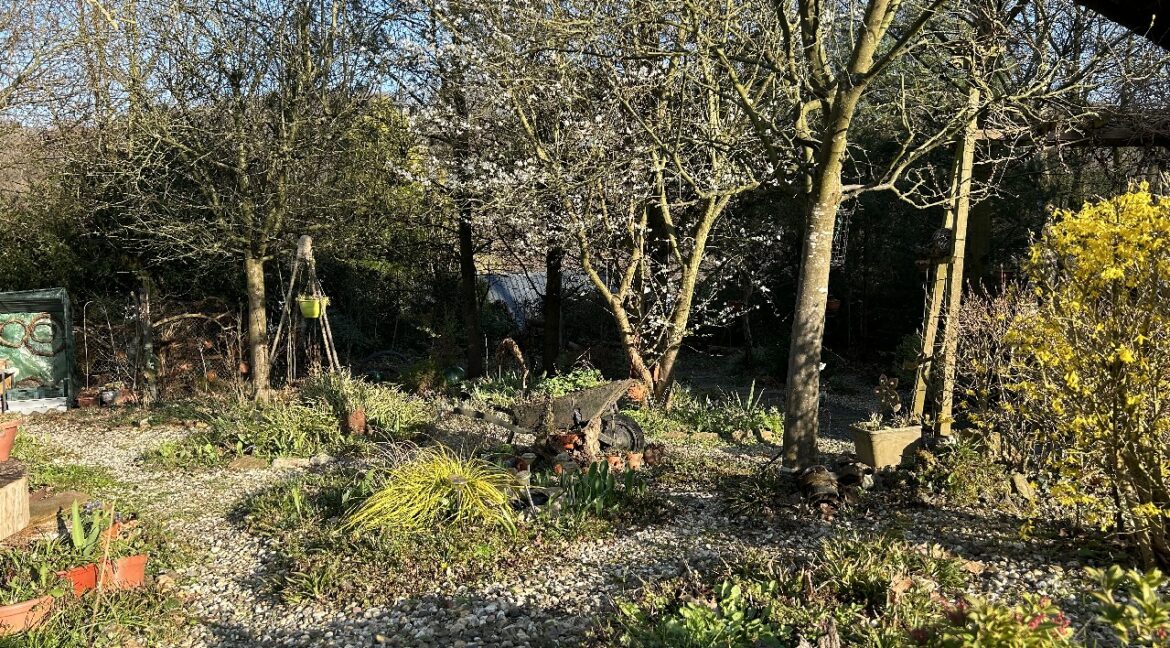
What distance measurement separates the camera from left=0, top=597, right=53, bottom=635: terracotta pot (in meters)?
3.18

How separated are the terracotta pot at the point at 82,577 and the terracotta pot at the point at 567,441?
3.11 metres

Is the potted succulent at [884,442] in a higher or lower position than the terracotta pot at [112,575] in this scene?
higher

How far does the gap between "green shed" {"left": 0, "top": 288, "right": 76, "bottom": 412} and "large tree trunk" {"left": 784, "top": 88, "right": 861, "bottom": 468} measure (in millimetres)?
8608

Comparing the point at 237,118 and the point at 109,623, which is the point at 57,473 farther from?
the point at 237,118

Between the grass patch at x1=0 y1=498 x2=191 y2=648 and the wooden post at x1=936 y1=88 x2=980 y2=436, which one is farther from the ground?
the wooden post at x1=936 y1=88 x2=980 y2=436

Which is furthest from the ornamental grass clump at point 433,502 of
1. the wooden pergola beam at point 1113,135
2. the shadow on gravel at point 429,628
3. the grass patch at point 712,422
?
the wooden pergola beam at point 1113,135

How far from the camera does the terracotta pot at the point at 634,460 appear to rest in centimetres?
598

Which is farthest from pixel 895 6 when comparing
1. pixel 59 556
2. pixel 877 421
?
pixel 59 556

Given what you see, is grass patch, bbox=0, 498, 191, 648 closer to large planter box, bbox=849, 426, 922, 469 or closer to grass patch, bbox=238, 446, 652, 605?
grass patch, bbox=238, 446, 652, 605

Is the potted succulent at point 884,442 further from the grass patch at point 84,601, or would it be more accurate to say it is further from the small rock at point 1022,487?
the grass patch at point 84,601

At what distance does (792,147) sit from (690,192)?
3.48 metres

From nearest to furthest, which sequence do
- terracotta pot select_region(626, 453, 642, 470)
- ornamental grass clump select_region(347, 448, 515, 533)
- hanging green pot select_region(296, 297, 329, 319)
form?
ornamental grass clump select_region(347, 448, 515, 533) < terracotta pot select_region(626, 453, 642, 470) < hanging green pot select_region(296, 297, 329, 319)

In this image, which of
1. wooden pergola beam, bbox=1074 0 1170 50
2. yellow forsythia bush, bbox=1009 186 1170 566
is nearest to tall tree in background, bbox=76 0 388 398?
yellow forsythia bush, bbox=1009 186 1170 566

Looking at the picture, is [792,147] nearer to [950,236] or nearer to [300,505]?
[950,236]
